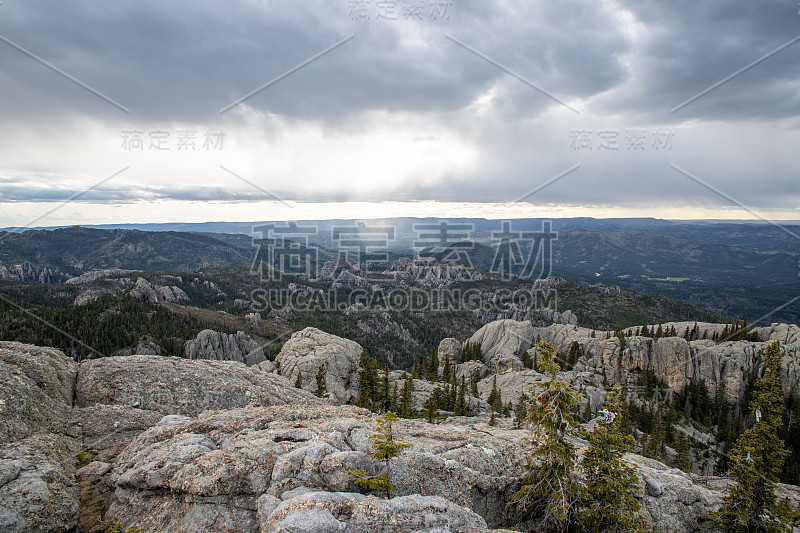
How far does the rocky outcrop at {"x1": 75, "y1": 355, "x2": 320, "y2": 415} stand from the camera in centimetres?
2412

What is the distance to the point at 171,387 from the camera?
26375 mm

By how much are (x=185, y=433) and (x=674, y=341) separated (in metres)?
124

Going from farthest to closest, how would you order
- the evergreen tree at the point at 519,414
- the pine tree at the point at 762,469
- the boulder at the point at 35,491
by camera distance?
1. the evergreen tree at the point at 519,414
2. the pine tree at the point at 762,469
3. the boulder at the point at 35,491

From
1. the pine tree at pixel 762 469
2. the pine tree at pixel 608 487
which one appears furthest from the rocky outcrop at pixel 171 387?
the pine tree at pixel 762 469

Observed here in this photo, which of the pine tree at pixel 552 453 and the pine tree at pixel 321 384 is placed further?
the pine tree at pixel 321 384

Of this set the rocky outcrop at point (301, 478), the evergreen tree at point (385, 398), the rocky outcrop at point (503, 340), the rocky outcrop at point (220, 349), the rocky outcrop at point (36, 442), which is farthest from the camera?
the rocky outcrop at point (503, 340)

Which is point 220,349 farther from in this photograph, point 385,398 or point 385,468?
point 385,468

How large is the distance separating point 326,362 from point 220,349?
7986cm

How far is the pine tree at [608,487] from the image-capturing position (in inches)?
640

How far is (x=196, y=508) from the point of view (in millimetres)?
13727

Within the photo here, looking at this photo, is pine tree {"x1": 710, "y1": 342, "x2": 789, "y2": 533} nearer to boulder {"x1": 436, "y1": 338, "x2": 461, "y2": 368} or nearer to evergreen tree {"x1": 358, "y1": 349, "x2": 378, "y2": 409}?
evergreen tree {"x1": 358, "y1": 349, "x2": 378, "y2": 409}

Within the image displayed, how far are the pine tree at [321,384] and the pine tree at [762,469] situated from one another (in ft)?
140

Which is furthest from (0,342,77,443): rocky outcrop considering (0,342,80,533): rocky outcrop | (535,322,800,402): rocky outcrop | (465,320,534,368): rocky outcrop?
(535,322,800,402): rocky outcrop

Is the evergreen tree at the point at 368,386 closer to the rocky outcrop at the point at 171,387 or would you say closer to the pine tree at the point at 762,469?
the rocky outcrop at the point at 171,387
